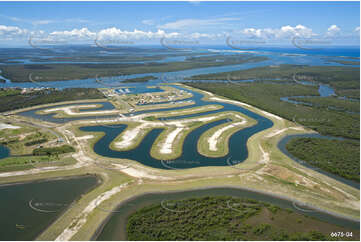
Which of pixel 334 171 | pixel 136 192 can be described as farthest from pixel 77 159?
pixel 334 171

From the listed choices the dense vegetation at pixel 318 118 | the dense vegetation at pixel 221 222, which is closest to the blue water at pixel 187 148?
the dense vegetation at pixel 318 118

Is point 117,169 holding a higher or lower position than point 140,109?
lower

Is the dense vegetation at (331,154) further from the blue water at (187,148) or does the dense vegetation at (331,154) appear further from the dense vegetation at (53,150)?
the dense vegetation at (53,150)

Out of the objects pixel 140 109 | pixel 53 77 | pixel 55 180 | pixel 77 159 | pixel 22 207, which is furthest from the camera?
pixel 53 77

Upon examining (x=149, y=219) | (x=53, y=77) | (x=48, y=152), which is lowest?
(x=149, y=219)

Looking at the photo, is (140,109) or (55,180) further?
(140,109)

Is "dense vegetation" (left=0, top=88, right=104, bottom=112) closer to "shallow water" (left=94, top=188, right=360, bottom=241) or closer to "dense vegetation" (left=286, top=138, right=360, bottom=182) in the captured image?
"shallow water" (left=94, top=188, right=360, bottom=241)

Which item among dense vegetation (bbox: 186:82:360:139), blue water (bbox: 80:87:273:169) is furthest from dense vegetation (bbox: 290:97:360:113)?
blue water (bbox: 80:87:273:169)

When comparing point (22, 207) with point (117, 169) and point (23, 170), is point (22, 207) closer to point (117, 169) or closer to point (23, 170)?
point (23, 170)
